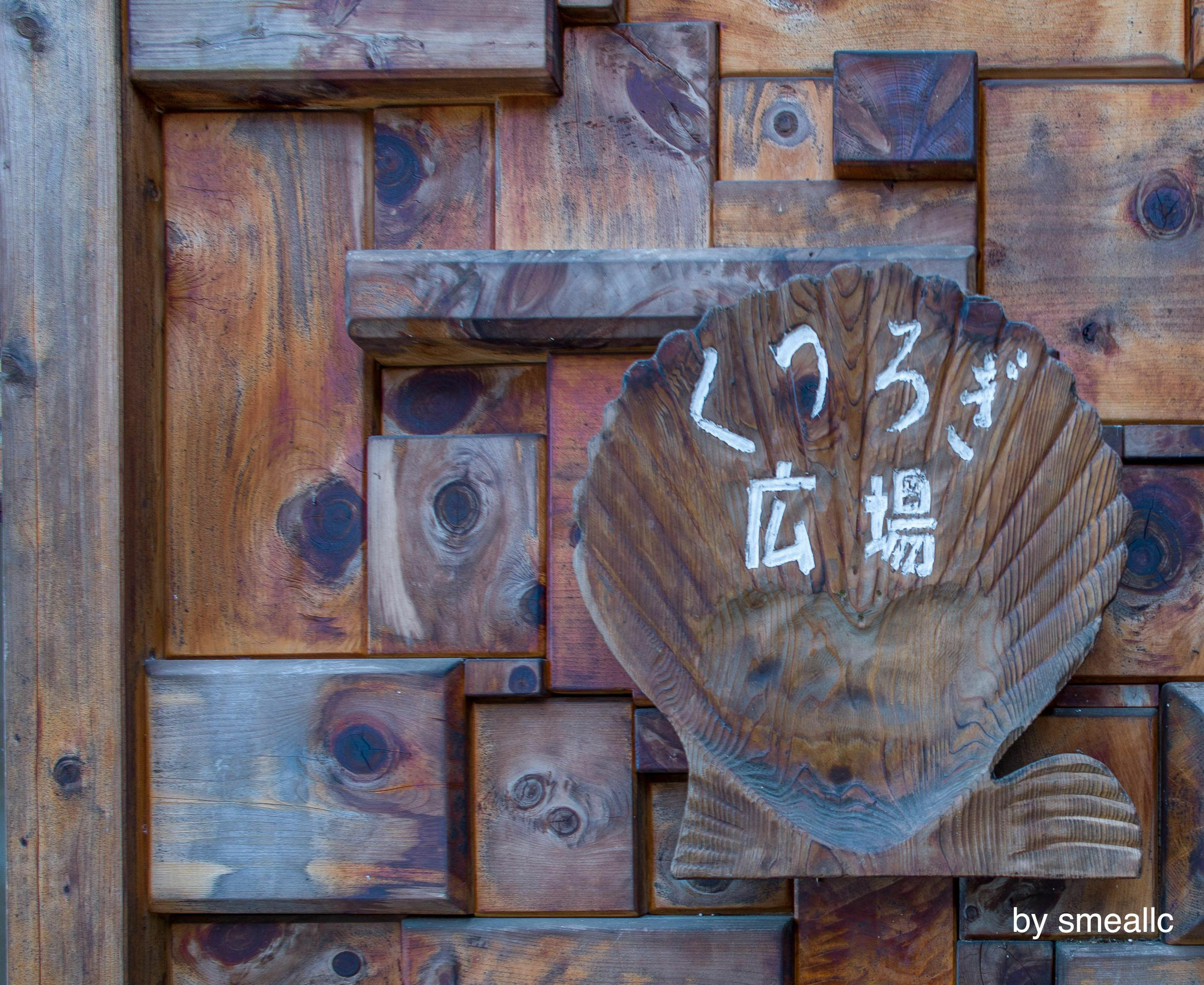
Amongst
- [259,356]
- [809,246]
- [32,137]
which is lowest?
[259,356]

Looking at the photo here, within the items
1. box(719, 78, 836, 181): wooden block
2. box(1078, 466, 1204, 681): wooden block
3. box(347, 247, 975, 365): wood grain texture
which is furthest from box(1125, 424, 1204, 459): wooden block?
box(719, 78, 836, 181): wooden block

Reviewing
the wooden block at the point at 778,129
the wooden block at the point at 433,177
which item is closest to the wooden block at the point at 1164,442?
the wooden block at the point at 778,129

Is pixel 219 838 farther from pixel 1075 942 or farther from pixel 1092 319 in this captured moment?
pixel 1092 319

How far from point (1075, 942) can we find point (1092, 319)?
0.75 m

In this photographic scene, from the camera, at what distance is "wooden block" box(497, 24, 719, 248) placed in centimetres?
109

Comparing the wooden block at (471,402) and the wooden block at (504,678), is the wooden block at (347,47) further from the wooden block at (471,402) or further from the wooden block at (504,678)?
the wooden block at (504,678)

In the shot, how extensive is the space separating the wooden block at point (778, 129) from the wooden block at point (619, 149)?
0.10 feet

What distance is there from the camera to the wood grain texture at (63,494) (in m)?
1.05

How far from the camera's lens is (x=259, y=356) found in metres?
1.13

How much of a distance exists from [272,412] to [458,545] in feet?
0.96

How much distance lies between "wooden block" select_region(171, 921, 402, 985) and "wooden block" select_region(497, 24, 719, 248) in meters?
0.86

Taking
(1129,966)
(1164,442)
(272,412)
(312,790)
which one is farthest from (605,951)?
(1164,442)

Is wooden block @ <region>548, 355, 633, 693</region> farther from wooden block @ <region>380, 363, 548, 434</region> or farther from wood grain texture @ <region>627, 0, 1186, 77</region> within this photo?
wood grain texture @ <region>627, 0, 1186, 77</region>

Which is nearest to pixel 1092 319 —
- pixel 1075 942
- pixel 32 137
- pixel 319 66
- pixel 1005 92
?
pixel 1005 92
